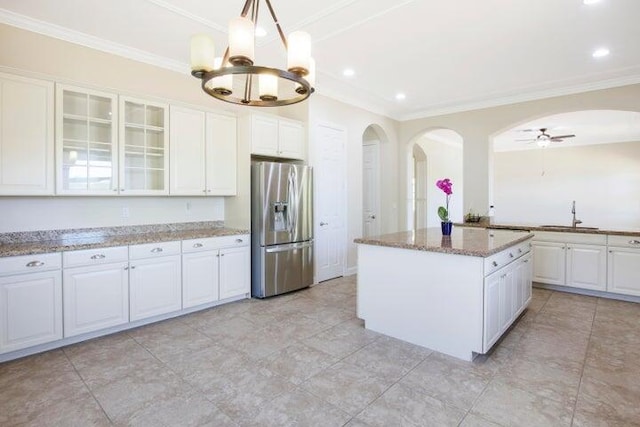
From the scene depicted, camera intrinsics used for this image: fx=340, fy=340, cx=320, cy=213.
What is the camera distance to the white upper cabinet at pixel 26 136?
2.77 meters

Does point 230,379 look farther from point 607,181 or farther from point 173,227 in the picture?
point 607,181

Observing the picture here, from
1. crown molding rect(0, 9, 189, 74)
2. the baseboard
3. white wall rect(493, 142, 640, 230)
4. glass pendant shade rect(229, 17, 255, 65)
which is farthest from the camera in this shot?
white wall rect(493, 142, 640, 230)

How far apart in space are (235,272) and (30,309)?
188 centimetres

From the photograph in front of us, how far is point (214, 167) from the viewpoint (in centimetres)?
412

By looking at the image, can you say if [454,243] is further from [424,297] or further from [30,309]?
[30,309]

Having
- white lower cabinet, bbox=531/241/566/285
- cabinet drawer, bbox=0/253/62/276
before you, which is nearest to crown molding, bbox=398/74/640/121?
white lower cabinet, bbox=531/241/566/285

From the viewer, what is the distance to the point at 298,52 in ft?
6.60

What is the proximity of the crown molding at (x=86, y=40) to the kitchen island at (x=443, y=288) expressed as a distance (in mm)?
2995

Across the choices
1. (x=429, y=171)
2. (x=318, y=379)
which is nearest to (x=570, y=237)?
(x=318, y=379)

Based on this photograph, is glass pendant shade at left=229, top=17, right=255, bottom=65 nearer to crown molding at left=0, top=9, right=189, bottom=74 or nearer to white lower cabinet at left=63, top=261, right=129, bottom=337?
white lower cabinet at left=63, top=261, right=129, bottom=337

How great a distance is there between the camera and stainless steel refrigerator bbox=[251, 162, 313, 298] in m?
4.18

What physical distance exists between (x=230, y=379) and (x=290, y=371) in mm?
423

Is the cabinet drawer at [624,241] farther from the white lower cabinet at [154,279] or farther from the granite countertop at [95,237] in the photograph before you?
the white lower cabinet at [154,279]

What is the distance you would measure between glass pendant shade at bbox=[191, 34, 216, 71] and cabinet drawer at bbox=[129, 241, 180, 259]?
6.56ft
